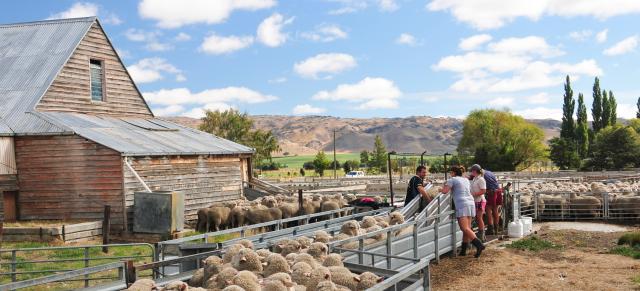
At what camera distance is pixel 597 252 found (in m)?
13.6

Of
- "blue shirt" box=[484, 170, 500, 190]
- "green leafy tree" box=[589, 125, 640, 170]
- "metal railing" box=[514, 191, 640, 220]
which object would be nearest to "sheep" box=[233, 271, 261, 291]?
"blue shirt" box=[484, 170, 500, 190]

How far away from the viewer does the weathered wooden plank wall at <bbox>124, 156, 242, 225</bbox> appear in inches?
822

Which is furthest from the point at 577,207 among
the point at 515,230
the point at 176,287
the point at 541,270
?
the point at 176,287

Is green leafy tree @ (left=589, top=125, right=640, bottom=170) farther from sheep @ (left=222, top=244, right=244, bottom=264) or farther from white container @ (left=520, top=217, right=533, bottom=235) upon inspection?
sheep @ (left=222, top=244, right=244, bottom=264)

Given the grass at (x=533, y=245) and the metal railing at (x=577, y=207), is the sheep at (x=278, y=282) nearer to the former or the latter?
the grass at (x=533, y=245)

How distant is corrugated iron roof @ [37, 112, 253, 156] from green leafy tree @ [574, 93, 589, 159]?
62.3 meters

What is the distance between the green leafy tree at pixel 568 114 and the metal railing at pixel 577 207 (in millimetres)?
64295

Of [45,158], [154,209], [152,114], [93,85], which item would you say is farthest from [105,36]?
[154,209]

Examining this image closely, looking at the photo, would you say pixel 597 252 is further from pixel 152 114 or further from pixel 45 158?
pixel 152 114

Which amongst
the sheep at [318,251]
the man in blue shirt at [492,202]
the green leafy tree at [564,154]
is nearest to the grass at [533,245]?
the man in blue shirt at [492,202]

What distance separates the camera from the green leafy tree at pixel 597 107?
82375 mm

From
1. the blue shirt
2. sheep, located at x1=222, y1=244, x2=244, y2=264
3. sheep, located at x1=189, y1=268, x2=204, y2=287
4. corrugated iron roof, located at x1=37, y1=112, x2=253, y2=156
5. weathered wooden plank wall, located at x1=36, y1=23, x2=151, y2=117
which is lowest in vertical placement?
sheep, located at x1=189, y1=268, x2=204, y2=287

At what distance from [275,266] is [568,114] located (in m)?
83.7

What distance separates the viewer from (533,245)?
46.3 ft
